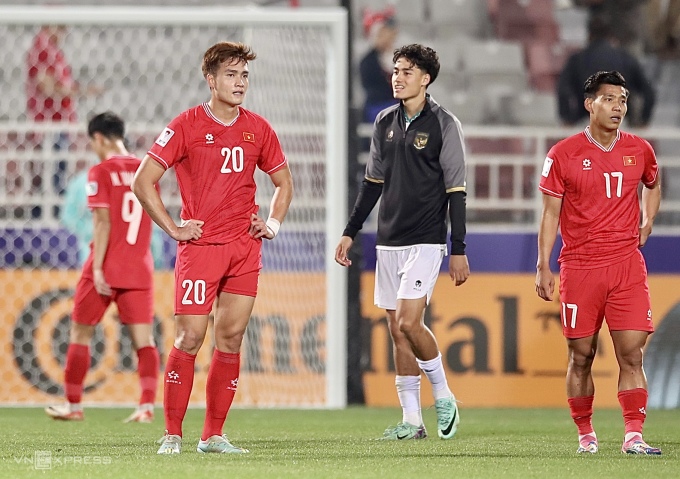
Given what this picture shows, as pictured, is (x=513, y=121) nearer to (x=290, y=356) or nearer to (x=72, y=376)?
(x=290, y=356)

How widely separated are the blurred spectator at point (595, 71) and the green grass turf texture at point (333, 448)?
357 cm

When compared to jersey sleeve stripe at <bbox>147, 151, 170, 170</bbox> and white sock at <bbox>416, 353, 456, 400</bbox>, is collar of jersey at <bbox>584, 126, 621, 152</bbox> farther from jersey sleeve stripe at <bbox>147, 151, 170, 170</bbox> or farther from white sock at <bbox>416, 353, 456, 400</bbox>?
jersey sleeve stripe at <bbox>147, 151, 170, 170</bbox>

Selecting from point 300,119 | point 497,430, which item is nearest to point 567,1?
point 300,119

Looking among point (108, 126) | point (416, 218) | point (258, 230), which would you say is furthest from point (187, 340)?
point (108, 126)

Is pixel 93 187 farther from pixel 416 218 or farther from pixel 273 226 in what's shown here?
pixel 273 226

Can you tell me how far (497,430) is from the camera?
307 inches

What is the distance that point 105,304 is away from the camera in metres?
8.41

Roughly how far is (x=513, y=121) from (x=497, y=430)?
18.7ft

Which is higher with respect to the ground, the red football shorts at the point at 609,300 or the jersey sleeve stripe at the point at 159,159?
the jersey sleeve stripe at the point at 159,159

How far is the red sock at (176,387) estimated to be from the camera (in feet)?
19.6

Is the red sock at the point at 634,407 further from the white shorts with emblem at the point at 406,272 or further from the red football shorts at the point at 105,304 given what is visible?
the red football shorts at the point at 105,304

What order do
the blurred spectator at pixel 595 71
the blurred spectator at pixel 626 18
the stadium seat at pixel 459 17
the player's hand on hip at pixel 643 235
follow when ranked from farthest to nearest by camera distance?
the stadium seat at pixel 459 17, the blurred spectator at pixel 626 18, the blurred spectator at pixel 595 71, the player's hand on hip at pixel 643 235

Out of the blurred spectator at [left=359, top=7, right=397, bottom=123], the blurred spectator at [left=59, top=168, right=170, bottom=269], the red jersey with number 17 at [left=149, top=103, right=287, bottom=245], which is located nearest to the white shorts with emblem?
the red jersey with number 17 at [left=149, top=103, right=287, bottom=245]

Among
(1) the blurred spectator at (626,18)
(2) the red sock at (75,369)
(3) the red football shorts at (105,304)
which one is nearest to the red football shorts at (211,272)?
(3) the red football shorts at (105,304)
